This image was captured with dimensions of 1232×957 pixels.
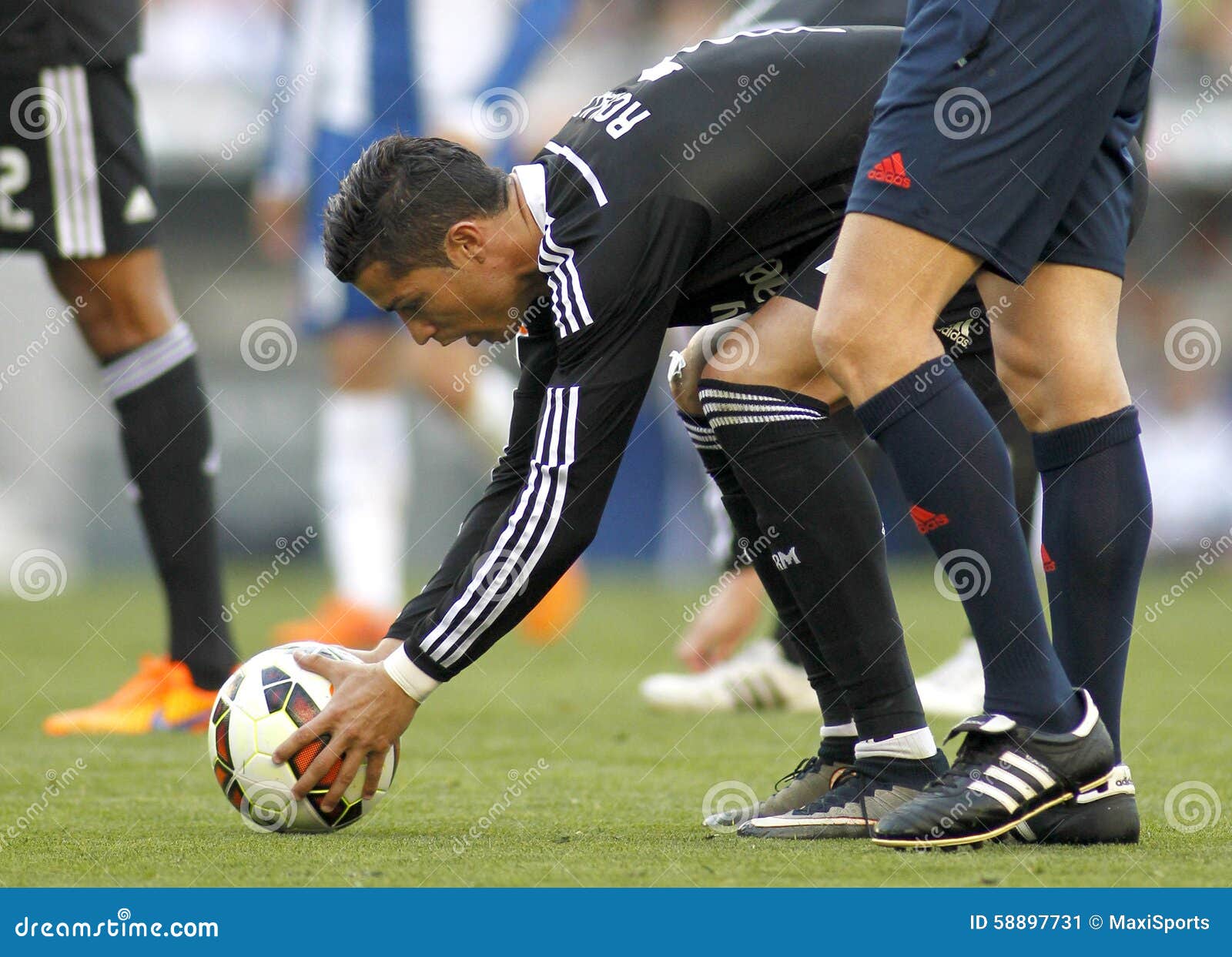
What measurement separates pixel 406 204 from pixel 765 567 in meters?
0.95

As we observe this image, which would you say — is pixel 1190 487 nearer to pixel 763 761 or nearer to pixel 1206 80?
pixel 1206 80

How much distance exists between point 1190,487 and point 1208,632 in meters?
5.88

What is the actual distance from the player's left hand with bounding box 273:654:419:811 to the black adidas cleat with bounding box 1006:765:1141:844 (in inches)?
41.1

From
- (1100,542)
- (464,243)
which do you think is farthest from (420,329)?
(1100,542)

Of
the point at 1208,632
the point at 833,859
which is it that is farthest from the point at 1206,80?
the point at 833,859

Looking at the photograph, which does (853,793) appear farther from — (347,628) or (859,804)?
(347,628)

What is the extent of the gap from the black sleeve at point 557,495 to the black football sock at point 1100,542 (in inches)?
30.2

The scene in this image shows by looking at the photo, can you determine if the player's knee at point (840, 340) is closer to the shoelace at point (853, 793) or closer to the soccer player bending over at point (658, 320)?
the soccer player bending over at point (658, 320)

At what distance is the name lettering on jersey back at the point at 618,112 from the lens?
277 cm

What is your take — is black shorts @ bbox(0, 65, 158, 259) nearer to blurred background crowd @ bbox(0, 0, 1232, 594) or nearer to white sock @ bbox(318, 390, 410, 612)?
white sock @ bbox(318, 390, 410, 612)

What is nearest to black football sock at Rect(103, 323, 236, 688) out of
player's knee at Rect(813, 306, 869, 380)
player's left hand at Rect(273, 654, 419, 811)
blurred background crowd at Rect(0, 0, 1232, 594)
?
player's left hand at Rect(273, 654, 419, 811)

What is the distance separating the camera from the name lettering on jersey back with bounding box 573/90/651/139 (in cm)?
277

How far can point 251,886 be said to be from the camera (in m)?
2.27

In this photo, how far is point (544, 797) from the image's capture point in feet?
10.6
